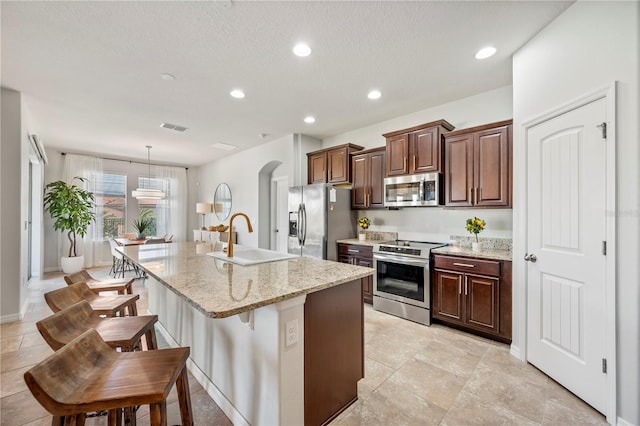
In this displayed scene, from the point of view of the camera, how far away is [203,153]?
21.2 feet

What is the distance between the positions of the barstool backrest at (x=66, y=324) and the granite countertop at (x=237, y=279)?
38 cm

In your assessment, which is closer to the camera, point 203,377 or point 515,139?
point 203,377

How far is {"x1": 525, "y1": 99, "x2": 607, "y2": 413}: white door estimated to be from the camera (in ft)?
5.78

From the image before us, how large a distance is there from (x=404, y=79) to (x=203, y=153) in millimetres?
5101

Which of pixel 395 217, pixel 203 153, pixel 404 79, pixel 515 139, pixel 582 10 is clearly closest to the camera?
pixel 582 10

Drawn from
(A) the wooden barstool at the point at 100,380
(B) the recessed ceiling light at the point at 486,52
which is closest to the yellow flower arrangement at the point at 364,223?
(B) the recessed ceiling light at the point at 486,52

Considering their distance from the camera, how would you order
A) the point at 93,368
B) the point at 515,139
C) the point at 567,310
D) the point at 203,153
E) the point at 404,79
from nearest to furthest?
the point at 93,368 < the point at 567,310 < the point at 515,139 < the point at 404,79 < the point at 203,153

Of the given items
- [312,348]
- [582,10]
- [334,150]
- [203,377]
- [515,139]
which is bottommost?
[203,377]

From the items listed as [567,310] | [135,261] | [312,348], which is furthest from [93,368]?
[567,310]

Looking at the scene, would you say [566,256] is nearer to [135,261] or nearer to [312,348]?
[312,348]

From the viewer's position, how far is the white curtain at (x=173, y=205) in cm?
753

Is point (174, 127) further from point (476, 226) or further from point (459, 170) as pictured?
point (476, 226)

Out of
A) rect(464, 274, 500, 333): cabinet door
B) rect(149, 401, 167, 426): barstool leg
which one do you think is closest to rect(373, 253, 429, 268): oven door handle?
rect(464, 274, 500, 333): cabinet door

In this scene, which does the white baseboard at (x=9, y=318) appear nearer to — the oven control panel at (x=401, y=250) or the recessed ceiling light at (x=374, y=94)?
the oven control panel at (x=401, y=250)
